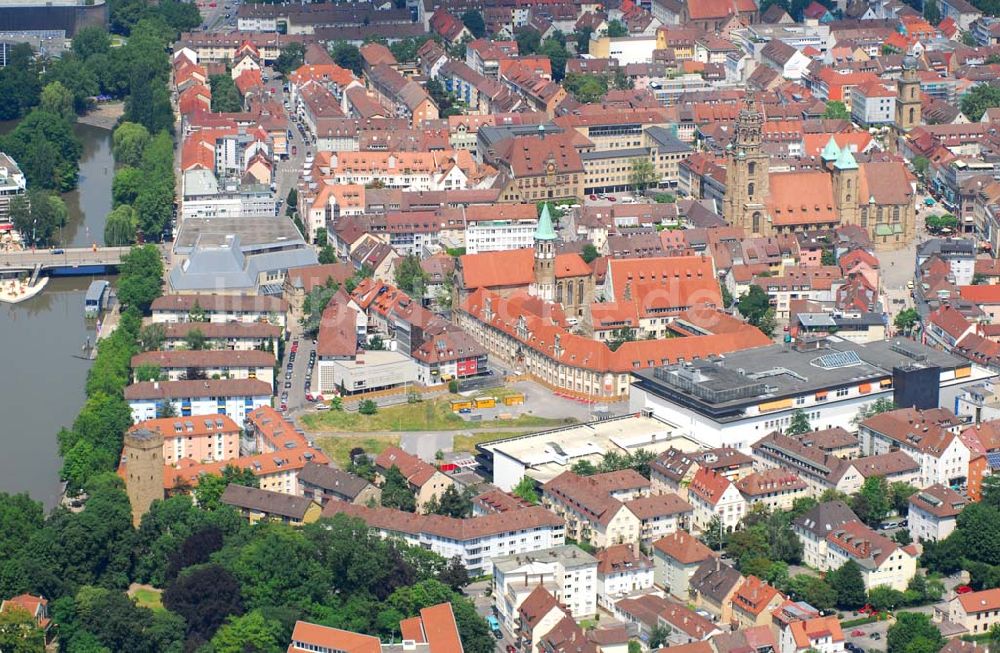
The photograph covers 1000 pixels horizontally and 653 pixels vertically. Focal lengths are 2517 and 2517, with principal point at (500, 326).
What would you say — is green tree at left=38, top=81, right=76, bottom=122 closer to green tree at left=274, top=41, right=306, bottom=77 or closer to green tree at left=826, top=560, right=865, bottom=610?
green tree at left=274, top=41, right=306, bottom=77

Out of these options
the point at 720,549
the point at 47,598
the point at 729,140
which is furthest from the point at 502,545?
the point at 729,140

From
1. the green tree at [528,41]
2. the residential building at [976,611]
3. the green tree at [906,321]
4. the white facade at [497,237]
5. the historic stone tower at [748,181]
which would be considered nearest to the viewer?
the residential building at [976,611]

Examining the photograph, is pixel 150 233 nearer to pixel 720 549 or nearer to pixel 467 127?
pixel 467 127

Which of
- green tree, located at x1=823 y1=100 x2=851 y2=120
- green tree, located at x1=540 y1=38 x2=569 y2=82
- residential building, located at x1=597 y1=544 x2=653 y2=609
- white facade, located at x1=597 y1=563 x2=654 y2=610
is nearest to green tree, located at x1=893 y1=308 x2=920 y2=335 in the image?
residential building, located at x1=597 y1=544 x2=653 y2=609

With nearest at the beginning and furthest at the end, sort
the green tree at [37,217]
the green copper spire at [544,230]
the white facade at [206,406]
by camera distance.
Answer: the white facade at [206,406] → the green copper spire at [544,230] → the green tree at [37,217]

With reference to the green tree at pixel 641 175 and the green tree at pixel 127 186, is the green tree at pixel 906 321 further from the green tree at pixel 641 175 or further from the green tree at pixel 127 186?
A: the green tree at pixel 127 186

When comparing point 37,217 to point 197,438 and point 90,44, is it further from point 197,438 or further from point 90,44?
point 90,44

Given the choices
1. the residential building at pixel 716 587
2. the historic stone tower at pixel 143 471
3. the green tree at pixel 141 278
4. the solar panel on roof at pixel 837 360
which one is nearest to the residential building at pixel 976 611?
the residential building at pixel 716 587
